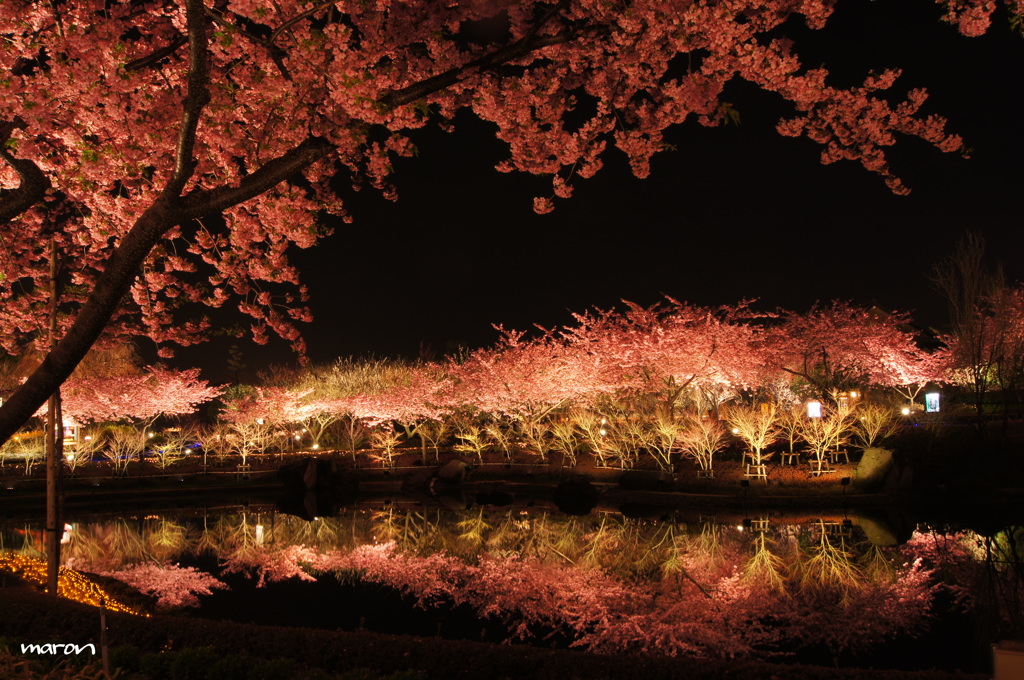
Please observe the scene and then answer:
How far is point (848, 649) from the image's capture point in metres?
8.62

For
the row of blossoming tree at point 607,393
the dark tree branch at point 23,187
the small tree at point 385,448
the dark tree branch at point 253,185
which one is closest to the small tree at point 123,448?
the row of blossoming tree at point 607,393

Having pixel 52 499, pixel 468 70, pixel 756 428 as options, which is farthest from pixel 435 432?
pixel 468 70

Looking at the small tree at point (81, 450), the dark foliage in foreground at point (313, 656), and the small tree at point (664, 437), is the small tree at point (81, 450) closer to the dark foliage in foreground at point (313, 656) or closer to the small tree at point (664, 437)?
the small tree at point (664, 437)

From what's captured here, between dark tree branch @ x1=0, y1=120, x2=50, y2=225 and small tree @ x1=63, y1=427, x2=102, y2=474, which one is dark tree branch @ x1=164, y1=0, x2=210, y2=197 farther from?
small tree @ x1=63, y1=427, x2=102, y2=474

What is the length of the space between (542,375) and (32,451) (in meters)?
19.3

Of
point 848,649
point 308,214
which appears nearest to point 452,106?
point 308,214

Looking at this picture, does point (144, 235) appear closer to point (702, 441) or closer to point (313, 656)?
point (313, 656)

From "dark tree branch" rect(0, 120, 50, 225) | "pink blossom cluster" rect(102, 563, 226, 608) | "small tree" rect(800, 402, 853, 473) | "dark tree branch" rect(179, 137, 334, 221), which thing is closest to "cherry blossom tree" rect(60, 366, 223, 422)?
"pink blossom cluster" rect(102, 563, 226, 608)

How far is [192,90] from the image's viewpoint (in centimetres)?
425

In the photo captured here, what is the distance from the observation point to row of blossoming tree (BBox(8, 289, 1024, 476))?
24.1 metres

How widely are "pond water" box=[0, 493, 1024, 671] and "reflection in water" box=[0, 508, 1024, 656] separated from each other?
0.05 m

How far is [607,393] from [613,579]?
1603 centimetres

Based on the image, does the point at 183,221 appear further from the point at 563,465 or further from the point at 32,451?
the point at 32,451

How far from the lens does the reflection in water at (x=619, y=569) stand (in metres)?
9.59
